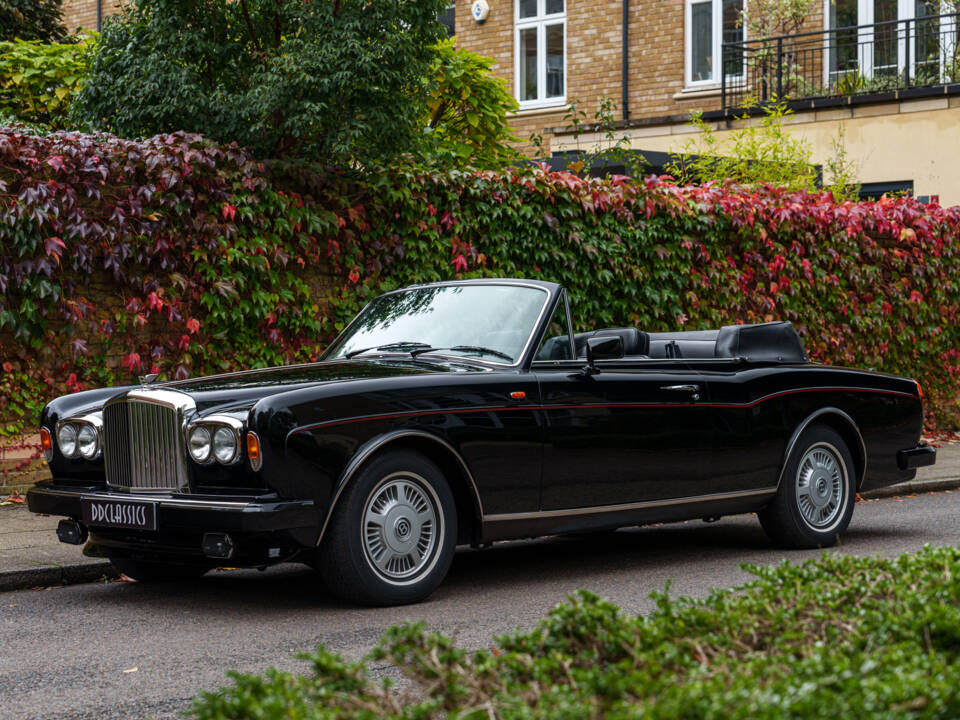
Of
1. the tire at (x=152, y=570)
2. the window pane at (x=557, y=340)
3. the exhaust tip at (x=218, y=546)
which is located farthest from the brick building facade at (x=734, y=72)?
the exhaust tip at (x=218, y=546)

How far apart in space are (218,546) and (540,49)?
21.3 metres

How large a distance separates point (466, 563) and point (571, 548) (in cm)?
97

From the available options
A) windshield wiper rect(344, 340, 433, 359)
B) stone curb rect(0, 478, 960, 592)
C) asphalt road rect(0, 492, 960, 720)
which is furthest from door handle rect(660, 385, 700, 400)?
stone curb rect(0, 478, 960, 592)

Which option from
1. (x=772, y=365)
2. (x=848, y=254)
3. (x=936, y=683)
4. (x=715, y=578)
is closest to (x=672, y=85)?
(x=848, y=254)

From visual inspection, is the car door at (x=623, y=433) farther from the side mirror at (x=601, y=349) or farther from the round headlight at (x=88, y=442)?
the round headlight at (x=88, y=442)

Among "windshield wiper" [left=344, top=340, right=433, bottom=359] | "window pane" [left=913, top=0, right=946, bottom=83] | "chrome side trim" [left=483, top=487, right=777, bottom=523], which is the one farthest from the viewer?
"window pane" [left=913, top=0, right=946, bottom=83]

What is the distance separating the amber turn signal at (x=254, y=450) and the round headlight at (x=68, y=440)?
140 cm

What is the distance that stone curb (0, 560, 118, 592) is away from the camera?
6.69 m

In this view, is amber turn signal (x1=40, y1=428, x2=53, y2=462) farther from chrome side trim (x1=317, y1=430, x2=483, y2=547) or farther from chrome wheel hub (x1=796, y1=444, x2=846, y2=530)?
chrome wheel hub (x1=796, y1=444, x2=846, y2=530)

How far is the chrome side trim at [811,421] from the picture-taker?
770 cm

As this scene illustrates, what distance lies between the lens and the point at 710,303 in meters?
13.6

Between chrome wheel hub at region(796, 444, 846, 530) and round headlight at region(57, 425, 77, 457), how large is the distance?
14.3 ft

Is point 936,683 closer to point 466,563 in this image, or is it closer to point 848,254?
point 466,563

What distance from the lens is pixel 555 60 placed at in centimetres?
2525
